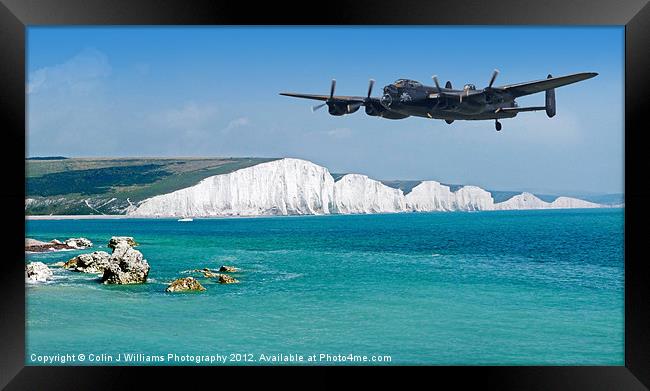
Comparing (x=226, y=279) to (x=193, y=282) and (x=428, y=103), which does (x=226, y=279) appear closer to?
(x=193, y=282)

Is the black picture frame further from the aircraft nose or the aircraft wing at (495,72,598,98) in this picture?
the aircraft nose

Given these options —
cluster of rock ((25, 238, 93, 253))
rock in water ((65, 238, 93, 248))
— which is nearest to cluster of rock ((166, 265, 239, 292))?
rock in water ((65, 238, 93, 248))

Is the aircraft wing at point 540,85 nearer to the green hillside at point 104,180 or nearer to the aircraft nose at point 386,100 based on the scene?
the aircraft nose at point 386,100

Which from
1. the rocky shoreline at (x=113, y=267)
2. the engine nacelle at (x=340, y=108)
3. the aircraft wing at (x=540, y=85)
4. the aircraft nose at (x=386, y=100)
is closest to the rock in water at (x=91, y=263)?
the rocky shoreline at (x=113, y=267)

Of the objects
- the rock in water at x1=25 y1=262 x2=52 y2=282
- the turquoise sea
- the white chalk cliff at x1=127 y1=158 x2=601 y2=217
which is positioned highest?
the white chalk cliff at x1=127 y1=158 x2=601 y2=217

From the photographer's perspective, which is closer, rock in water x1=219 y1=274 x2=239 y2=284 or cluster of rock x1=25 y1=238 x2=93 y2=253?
rock in water x1=219 y1=274 x2=239 y2=284

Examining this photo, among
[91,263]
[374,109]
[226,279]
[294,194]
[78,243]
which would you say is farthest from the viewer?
[294,194]

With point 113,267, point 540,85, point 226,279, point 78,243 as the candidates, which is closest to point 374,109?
point 540,85
